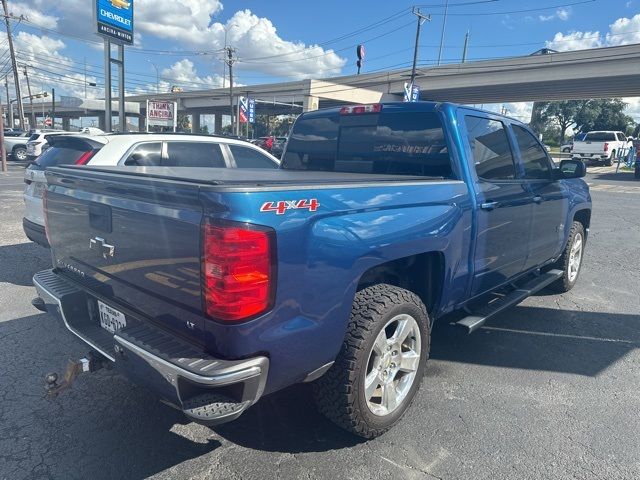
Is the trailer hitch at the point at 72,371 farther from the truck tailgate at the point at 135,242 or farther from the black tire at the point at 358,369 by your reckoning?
the black tire at the point at 358,369

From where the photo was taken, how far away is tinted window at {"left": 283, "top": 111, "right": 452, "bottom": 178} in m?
3.46

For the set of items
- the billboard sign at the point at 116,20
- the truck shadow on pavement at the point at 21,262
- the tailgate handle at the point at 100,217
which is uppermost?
the billboard sign at the point at 116,20

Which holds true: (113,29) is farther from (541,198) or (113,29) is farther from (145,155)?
(541,198)

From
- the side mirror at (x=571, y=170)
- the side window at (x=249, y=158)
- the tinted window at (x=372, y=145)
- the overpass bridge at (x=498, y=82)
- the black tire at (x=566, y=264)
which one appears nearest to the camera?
the tinted window at (x=372, y=145)

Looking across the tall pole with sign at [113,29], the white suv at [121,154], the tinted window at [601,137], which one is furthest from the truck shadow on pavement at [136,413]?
the tinted window at [601,137]

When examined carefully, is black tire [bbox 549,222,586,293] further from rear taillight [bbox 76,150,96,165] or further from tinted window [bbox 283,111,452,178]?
rear taillight [bbox 76,150,96,165]

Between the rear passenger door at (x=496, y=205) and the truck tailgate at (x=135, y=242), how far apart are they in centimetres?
214

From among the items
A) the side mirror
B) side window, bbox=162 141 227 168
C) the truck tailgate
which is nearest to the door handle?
the side mirror

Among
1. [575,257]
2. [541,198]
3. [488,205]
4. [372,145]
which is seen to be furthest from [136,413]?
[575,257]

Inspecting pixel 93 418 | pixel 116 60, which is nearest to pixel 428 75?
pixel 116 60

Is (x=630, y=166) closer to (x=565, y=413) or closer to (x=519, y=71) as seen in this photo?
(x=519, y=71)

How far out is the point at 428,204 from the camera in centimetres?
289

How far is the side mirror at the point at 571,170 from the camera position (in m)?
4.52

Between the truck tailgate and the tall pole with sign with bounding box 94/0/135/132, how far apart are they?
536 inches
